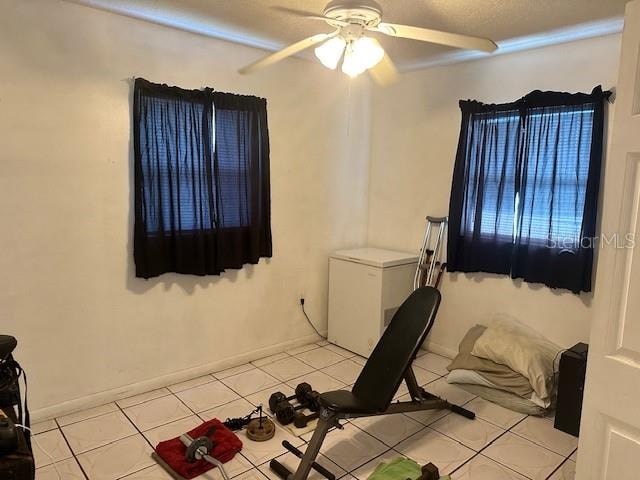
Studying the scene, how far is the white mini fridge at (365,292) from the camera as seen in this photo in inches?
146

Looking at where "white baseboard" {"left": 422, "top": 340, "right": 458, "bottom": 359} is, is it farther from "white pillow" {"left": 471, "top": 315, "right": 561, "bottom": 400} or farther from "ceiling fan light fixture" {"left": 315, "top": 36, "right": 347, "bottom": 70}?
"ceiling fan light fixture" {"left": 315, "top": 36, "right": 347, "bottom": 70}

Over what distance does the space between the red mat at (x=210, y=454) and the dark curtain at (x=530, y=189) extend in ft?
7.23

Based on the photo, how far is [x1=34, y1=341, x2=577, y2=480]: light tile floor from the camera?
234 centimetres

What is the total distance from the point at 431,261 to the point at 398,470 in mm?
1923

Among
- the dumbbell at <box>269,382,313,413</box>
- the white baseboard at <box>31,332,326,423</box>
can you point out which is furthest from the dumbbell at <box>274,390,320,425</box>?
the white baseboard at <box>31,332,326,423</box>

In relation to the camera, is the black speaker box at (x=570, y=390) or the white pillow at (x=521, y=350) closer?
the black speaker box at (x=570, y=390)

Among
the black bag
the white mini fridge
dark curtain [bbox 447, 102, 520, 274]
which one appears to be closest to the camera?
the black bag

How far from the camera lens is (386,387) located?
2.39m

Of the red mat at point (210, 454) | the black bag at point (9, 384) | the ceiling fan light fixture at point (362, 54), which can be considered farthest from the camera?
the red mat at point (210, 454)

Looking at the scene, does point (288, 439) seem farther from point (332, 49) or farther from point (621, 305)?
point (332, 49)

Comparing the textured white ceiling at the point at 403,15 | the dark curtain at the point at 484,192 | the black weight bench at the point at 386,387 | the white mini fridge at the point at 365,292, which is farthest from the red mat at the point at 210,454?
the textured white ceiling at the point at 403,15

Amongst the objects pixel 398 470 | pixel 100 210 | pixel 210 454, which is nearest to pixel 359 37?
pixel 100 210

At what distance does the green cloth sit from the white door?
0.84 m

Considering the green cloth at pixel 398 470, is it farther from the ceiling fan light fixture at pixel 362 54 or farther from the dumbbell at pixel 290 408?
the ceiling fan light fixture at pixel 362 54
